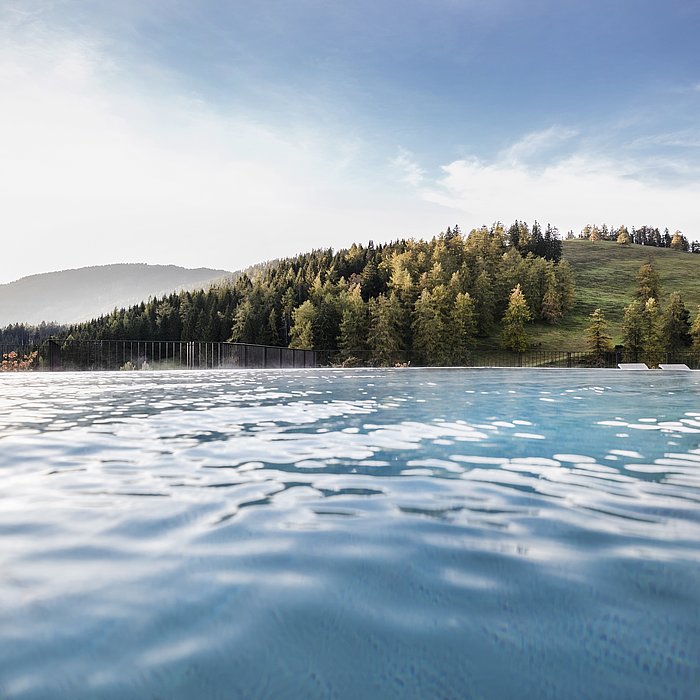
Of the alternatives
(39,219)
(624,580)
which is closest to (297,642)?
(624,580)

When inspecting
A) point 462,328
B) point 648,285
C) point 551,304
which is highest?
point 648,285

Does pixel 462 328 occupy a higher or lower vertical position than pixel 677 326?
higher

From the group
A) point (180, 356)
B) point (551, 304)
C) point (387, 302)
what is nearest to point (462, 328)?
point (387, 302)

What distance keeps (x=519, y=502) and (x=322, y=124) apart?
792 inches

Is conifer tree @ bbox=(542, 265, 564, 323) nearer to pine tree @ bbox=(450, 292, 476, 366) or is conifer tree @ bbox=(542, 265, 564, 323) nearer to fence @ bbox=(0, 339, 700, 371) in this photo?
pine tree @ bbox=(450, 292, 476, 366)

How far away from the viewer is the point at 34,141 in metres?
19.1

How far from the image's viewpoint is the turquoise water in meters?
1.52

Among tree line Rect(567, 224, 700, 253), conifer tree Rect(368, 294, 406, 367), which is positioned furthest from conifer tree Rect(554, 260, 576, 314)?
tree line Rect(567, 224, 700, 253)

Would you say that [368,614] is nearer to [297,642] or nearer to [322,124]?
[297,642]

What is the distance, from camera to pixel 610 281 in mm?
88125

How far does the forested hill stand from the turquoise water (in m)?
46.1

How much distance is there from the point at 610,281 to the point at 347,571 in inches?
3766

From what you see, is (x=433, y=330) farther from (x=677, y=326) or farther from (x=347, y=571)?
(x=347, y=571)

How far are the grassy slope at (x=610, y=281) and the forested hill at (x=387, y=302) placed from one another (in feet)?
11.2
